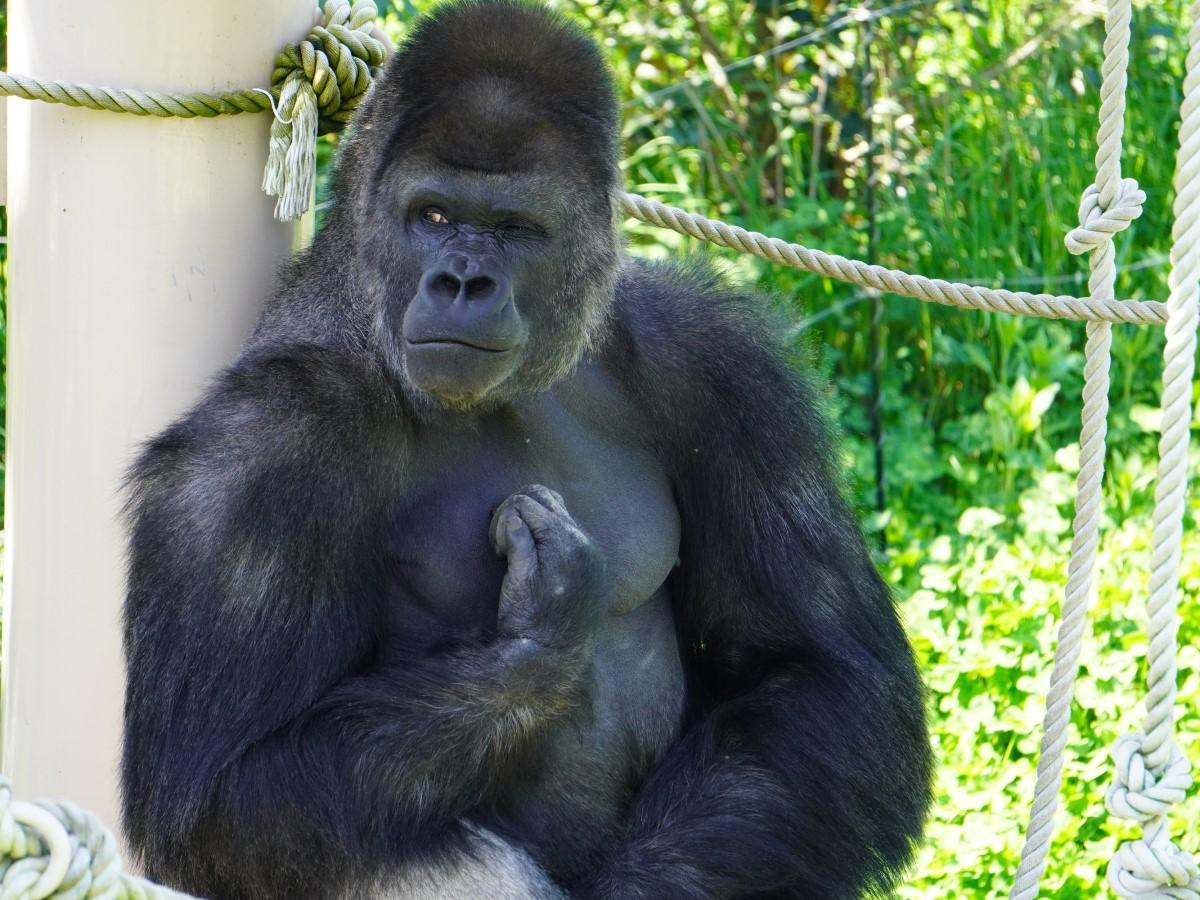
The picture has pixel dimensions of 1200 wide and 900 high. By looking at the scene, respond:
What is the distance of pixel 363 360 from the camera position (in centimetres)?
272

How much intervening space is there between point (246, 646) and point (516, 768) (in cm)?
49

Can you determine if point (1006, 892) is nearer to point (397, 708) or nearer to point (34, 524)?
point (397, 708)

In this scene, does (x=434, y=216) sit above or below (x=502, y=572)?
above

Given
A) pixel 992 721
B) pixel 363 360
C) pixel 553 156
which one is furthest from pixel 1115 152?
pixel 992 721

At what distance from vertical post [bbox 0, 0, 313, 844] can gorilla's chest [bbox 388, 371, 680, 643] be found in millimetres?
449

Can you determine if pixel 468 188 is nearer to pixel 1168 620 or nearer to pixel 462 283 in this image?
pixel 462 283

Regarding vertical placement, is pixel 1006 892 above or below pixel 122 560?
below

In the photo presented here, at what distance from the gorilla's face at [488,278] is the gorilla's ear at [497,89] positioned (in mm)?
40

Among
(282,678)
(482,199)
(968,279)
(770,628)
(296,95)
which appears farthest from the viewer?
(968,279)

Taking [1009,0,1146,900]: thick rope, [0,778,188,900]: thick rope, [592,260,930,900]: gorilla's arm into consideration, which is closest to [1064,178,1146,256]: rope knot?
[1009,0,1146,900]: thick rope

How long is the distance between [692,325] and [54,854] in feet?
5.63

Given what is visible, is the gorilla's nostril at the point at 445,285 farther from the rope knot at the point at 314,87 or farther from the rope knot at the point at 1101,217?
the rope knot at the point at 1101,217

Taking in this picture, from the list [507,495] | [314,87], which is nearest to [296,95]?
[314,87]

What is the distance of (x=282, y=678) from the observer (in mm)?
2539
